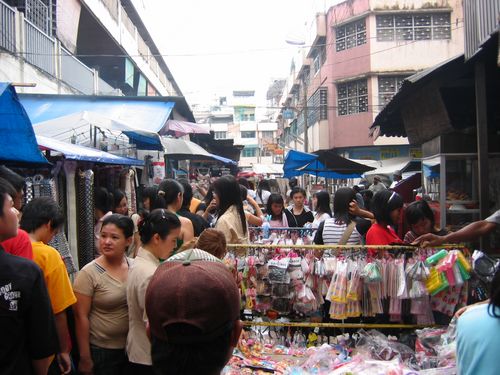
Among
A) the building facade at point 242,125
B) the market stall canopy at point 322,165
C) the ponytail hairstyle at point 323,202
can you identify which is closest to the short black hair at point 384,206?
the ponytail hairstyle at point 323,202

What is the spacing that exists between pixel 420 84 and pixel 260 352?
442cm

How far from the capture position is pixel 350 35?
24062 mm

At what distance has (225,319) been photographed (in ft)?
4.30

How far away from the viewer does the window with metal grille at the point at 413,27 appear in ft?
72.8

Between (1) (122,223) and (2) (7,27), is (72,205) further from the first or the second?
(2) (7,27)

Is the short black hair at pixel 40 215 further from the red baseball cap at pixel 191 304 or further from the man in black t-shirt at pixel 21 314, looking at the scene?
the red baseball cap at pixel 191 304

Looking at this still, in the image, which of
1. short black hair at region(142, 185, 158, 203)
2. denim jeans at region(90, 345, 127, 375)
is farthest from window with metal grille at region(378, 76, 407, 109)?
denim jeans at region(90, 345, 127, 375)

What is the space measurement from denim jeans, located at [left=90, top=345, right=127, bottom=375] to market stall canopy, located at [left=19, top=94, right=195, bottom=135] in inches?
309

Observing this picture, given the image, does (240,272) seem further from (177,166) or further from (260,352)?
(177,166)

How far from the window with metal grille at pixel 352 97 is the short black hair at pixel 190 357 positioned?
2298 cm

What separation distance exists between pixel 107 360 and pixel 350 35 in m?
23.7

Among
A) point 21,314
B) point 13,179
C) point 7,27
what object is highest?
point 7,27

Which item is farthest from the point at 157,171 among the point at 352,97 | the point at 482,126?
the point at 352,97

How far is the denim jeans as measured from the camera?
3.13 meters
